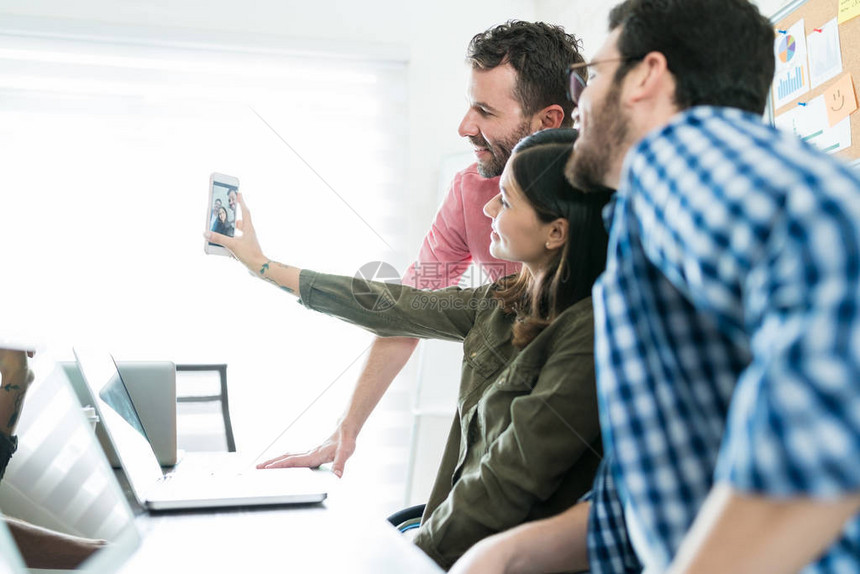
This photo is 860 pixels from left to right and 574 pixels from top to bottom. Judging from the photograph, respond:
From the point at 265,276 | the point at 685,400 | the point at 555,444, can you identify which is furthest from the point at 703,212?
the point at 265,276

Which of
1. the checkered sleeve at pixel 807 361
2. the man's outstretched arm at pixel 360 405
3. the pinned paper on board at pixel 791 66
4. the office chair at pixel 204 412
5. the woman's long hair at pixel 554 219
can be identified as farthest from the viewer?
the office chair at pixel 204 412

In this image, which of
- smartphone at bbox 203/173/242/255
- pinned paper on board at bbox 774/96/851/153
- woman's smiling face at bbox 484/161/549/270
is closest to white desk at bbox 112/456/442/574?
woman's smiling face at bbox 484/161/549/270

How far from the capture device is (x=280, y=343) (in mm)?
2322

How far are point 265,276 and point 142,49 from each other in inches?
70.2

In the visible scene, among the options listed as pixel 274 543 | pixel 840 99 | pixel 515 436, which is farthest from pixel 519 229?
pixel 840 99

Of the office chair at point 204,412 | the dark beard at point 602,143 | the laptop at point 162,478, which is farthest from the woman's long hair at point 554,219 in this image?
the office chair at point 204,412

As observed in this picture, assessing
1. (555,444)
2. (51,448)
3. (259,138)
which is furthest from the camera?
(259,138)

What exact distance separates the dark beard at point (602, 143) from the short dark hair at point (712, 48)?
4 centimetres

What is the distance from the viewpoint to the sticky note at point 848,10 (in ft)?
4.18

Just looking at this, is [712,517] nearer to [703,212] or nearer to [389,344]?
[703,212]

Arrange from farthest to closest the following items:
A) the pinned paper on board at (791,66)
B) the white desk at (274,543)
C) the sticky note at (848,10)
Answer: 1. the pinned paper on board at (791,66)
2. the sticky note at (848,10)
3. the white desk at (274,543)

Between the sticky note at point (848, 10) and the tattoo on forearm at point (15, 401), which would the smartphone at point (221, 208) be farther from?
the sticky note at point (848, 10)

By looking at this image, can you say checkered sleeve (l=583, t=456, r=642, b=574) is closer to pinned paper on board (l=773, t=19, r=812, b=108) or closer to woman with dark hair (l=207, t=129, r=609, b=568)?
woman with dark hair (l=207, t=129, r=609, b=568)

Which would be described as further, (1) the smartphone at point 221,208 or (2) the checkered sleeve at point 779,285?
(1) the smartphone at point 221,208
